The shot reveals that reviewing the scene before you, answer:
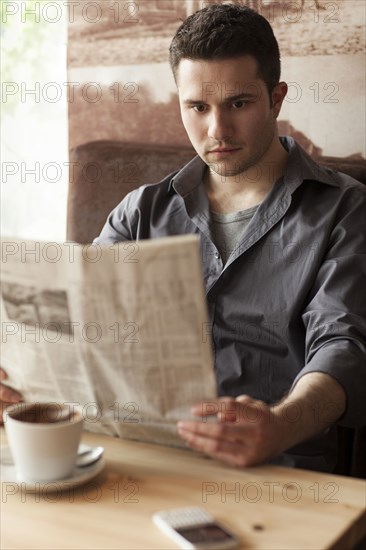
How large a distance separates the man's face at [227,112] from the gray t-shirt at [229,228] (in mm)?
89

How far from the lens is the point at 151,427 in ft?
3.65

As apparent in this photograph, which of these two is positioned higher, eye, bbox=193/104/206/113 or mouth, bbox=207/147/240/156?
eye, bbox=193/104/206/113

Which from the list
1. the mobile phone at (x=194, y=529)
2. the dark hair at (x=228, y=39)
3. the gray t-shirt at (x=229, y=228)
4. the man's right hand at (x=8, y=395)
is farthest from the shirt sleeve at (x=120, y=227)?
the mobile phone at (x=194, y=529)

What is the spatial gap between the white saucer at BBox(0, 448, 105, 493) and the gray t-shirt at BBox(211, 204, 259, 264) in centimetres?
70

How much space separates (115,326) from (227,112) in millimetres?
746

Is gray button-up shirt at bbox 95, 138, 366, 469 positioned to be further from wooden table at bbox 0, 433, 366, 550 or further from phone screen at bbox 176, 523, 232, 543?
phone screen at bbox 176, 523, 232, 543

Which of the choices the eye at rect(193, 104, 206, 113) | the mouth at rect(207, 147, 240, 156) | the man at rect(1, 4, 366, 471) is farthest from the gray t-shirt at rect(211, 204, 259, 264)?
the eye at rect(193, 104, 206, 113)

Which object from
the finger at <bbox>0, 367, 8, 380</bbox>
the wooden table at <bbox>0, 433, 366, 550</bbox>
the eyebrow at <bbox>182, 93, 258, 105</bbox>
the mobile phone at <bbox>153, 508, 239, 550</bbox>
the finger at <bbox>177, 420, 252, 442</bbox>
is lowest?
the wooden table at <bbox>0, 433, 366, 550</bbox>

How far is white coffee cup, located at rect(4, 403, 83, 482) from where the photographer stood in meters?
0.98

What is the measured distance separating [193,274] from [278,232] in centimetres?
68

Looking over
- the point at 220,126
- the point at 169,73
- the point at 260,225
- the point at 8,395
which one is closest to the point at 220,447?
the point at 8,395

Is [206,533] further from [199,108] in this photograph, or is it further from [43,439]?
[199,108]

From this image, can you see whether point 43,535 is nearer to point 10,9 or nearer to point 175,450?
point 175,450

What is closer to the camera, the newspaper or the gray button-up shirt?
the newspaper
